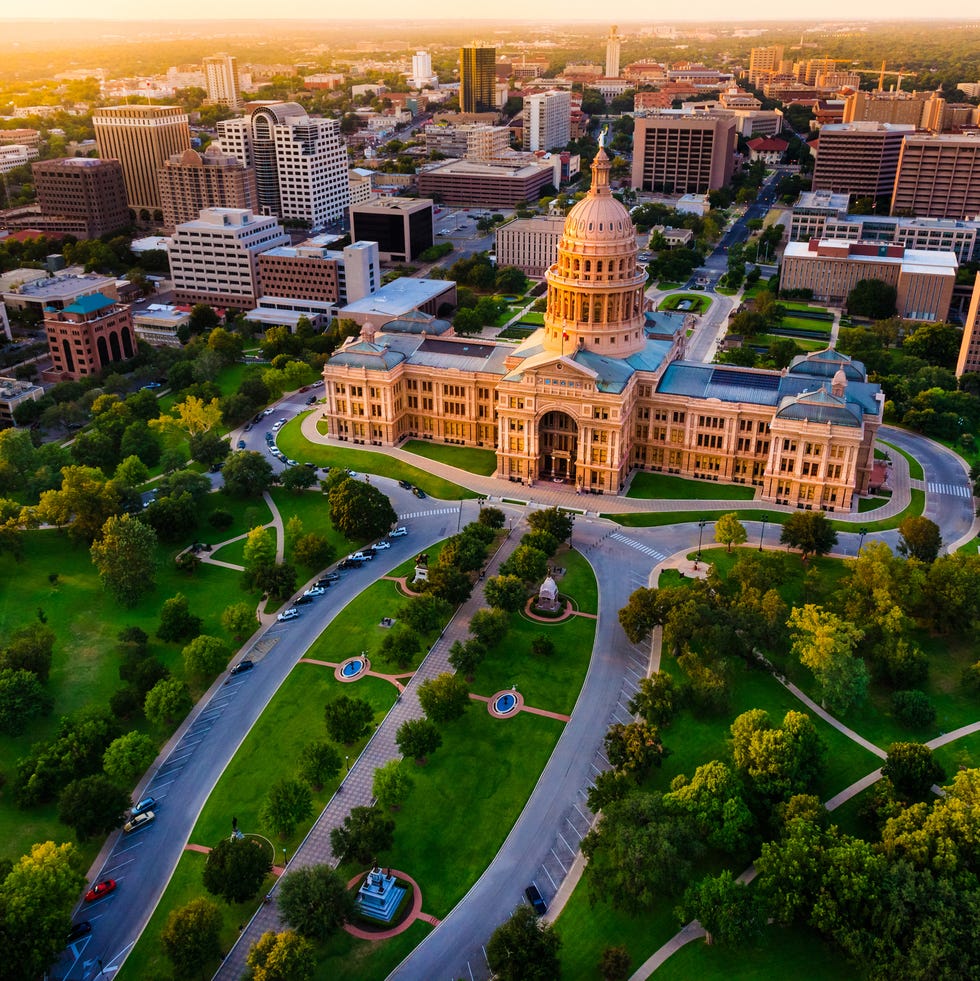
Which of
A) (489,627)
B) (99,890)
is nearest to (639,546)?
(489,627)

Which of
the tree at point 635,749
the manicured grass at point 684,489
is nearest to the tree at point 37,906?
the tree at point 635,749

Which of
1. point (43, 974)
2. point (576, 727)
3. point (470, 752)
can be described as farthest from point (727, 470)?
point (43, 974)

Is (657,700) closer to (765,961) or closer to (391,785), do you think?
(765,961)

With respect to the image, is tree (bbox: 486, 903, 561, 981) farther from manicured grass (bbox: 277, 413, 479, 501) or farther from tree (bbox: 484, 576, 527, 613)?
manicured grass (bbox: 277, 413, 479, 501)

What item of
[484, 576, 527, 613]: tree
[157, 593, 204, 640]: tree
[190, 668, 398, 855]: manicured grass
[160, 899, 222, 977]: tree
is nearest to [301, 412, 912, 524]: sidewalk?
[484, 576, 527, 613]: tree

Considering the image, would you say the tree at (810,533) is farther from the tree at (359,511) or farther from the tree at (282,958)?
the tree at (282,958)

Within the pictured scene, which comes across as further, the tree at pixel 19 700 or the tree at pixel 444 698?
the tree at pixel 19 700
